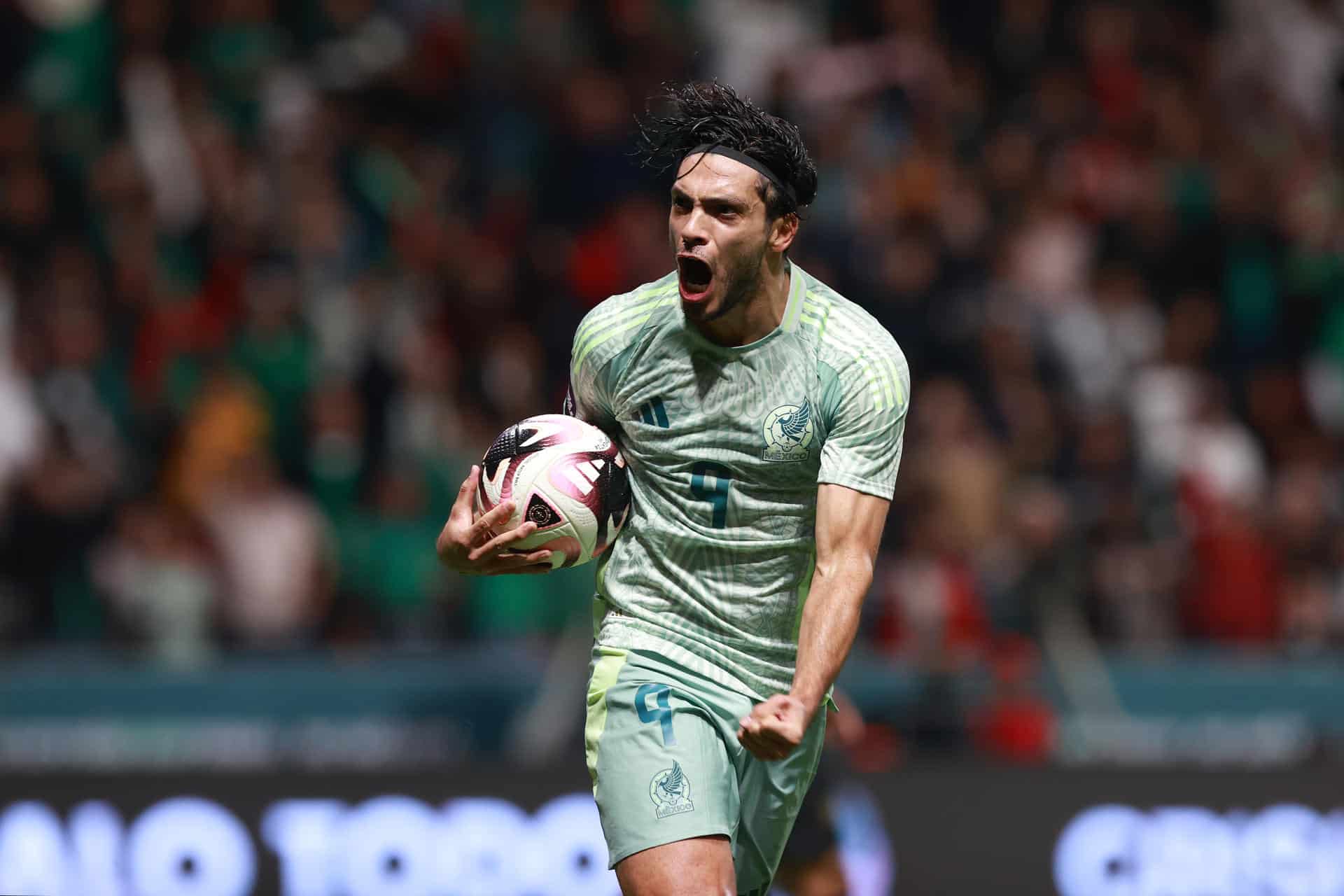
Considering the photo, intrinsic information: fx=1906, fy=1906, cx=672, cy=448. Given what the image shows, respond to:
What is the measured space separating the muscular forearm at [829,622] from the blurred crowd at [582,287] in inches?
188

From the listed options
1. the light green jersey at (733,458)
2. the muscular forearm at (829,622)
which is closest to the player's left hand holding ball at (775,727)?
the muscular forearm at (829,622)

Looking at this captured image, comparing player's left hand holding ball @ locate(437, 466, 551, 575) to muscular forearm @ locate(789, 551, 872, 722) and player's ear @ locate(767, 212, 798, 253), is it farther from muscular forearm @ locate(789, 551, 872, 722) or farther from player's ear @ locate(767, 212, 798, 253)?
player's ear @ locate(767, 212, 798, 253)

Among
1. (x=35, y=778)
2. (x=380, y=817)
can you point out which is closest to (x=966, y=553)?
(x=380, y=817)

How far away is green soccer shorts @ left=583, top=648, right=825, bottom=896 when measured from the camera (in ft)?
14.2

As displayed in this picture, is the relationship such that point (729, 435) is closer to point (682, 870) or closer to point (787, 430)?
point (787, 430)

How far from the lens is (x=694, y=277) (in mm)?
4457

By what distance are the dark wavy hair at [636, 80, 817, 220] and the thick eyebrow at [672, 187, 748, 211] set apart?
0.08 m

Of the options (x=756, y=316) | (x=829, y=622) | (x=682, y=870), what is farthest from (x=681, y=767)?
(x=756, y=316)

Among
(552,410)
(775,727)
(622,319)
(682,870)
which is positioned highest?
(622,319)

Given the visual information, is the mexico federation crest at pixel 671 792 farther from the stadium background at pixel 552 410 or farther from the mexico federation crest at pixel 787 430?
the stadium background at pixel 552 410

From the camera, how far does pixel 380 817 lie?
7.50m

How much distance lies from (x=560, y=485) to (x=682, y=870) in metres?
0.96

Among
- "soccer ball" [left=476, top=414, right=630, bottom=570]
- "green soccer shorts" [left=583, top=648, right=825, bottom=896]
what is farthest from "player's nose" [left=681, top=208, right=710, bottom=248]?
"green soccer shorts" [left=583, top=648, right=825, bottom=896]

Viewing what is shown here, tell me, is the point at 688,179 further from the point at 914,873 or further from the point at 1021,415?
the point at 1021,415
